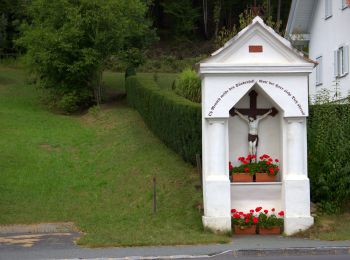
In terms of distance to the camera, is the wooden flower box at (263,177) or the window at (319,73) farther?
the window at (319,73)

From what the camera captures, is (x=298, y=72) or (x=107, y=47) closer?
(x=298, y=72)

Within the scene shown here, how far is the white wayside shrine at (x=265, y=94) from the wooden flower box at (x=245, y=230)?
29 cm

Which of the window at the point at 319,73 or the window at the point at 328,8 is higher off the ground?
the window at the point at 328,8

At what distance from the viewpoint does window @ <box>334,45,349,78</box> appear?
2630 cm

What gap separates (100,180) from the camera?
20891 mm

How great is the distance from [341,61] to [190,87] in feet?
Answer: 22.2

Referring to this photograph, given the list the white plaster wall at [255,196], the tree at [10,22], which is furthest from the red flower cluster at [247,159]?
the tree at [10,22]

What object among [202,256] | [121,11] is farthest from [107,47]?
[202,256]

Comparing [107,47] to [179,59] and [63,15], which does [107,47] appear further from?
[179,59]

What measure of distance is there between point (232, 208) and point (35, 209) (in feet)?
19.7

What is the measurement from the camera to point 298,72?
1495 cm

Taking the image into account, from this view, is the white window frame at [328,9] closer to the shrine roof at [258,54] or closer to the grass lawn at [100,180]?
the grass lawn at [100,180]

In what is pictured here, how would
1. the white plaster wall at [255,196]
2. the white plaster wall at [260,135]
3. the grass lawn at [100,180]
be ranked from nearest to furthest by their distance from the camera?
the white plaster wall at [255,196]
the grass lawn at [100,180]
the white plaster wall at [260,135]

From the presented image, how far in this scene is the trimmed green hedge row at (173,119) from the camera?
61.6ft
